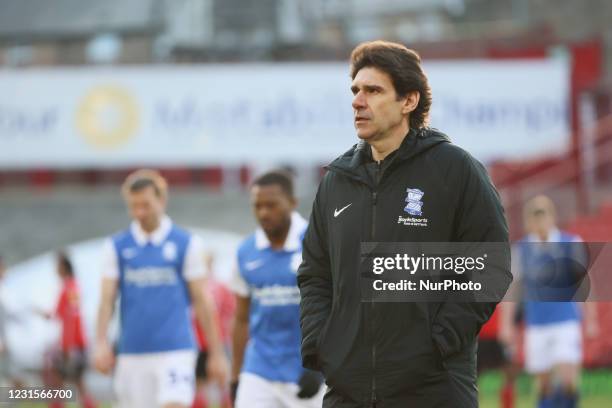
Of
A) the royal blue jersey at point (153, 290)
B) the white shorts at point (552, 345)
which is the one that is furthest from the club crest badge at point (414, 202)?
the white shorts at point (552, 345)

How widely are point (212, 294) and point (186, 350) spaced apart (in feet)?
19.0

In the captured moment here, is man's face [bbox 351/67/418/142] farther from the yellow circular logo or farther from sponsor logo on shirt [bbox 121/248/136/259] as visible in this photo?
the yellow circular logo

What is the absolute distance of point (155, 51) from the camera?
23188mm

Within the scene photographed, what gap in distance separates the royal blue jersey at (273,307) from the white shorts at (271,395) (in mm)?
40

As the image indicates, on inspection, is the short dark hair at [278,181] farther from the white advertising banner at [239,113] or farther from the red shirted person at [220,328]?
the white advertising banner at [239,113]

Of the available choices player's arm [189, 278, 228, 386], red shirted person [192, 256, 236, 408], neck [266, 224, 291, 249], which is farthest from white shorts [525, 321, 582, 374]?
neck [266, 224, 291, 249]

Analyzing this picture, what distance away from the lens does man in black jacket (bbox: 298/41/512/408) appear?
15.6 ft

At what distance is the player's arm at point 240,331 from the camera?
26.4 feet

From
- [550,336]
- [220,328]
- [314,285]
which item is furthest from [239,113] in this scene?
[314,285]

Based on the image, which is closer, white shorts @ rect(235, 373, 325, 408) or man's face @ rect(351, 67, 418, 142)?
man's face @ rect(351, 67, 418, 142)

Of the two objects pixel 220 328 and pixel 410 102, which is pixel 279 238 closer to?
pixel 410 102

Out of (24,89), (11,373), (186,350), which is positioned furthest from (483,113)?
(186,350)

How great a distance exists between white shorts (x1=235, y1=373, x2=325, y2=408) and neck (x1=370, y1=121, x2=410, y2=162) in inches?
118

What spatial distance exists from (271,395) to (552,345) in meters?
5.69
